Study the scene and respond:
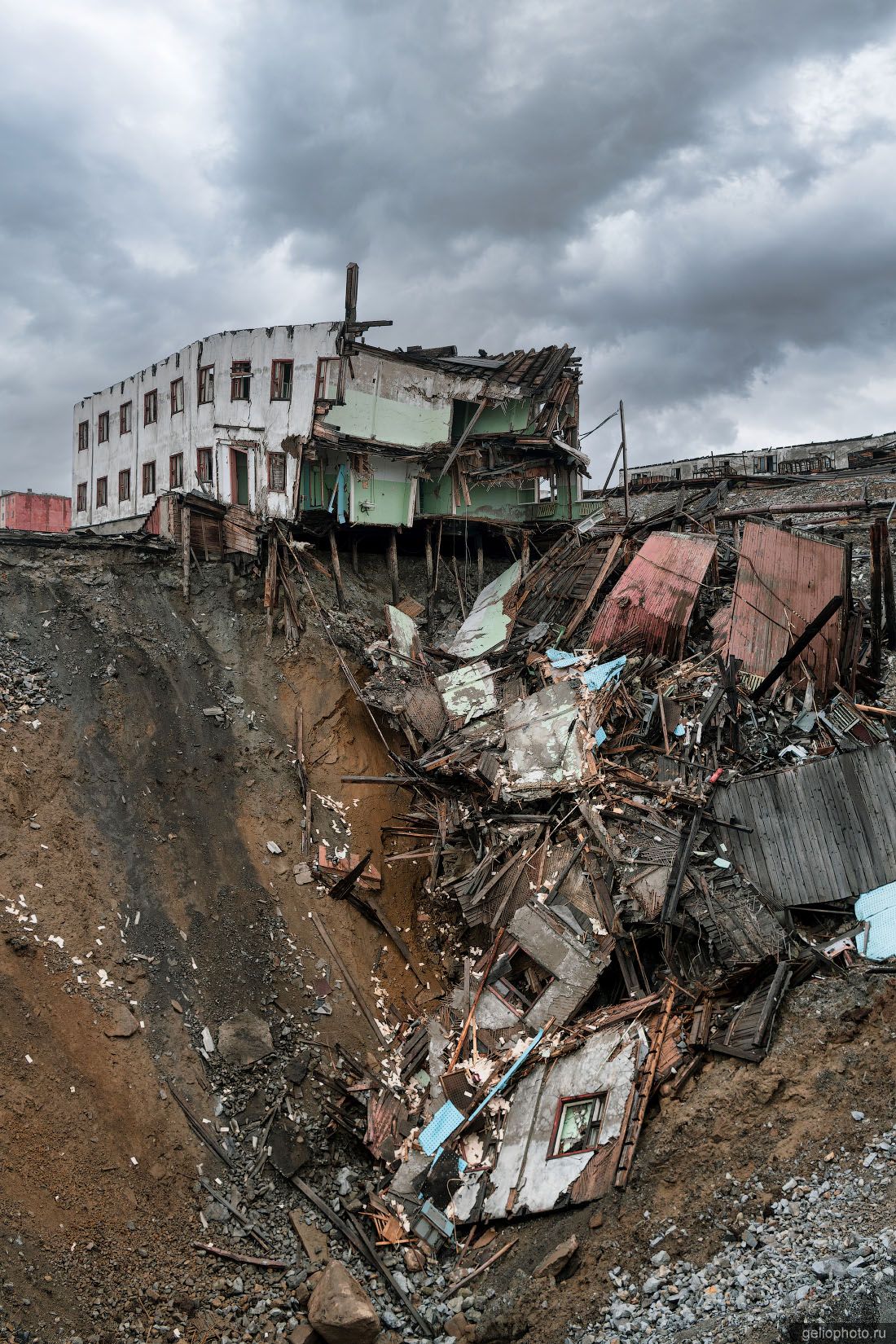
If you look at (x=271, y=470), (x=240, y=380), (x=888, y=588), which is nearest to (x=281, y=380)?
(x=240, y=380)

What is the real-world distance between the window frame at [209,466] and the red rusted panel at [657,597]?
13623 mm

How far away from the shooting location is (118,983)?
1338cm

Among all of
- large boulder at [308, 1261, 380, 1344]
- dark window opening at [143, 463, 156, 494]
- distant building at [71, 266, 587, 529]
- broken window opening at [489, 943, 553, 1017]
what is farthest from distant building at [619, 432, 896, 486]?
large boulder at [308, 1261, 380, 1344]

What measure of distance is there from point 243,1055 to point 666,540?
1474cm

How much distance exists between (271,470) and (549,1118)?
18701mm

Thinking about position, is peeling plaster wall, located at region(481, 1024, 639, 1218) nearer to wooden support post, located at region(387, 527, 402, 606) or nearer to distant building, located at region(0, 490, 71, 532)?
wooden support post, located at region(387, 527, 402, 606)

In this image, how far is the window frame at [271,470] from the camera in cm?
2416

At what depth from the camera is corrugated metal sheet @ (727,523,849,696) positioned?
17656mm

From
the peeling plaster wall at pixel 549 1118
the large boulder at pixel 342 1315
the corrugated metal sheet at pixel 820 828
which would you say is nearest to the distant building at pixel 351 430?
the corrugated metal sheet at pixel 820 828

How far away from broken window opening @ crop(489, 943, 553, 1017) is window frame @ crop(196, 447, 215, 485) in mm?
18371

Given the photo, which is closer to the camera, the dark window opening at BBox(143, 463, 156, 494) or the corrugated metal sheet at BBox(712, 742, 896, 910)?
the corrugated metal sheet at BBox(712, 742, 896, 910)

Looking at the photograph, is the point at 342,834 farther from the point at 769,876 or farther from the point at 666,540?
the point at 666,540

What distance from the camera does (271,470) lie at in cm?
2447

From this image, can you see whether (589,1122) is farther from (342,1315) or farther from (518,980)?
(342,1315)
